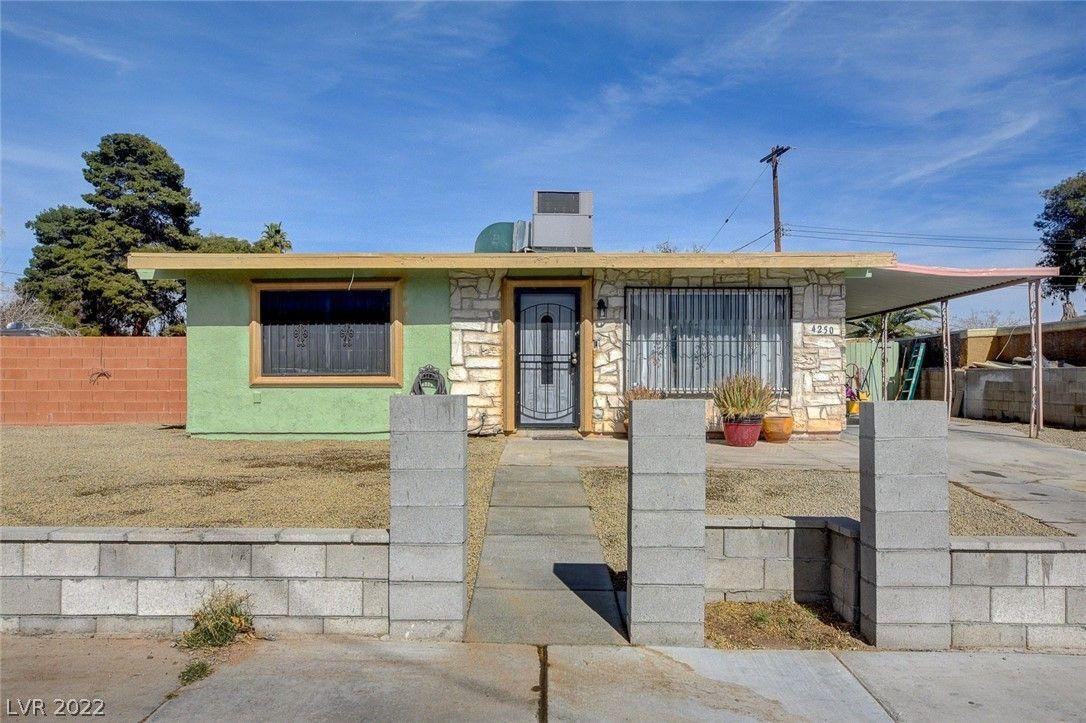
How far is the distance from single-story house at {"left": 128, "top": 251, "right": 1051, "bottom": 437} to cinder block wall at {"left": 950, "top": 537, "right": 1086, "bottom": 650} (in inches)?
252

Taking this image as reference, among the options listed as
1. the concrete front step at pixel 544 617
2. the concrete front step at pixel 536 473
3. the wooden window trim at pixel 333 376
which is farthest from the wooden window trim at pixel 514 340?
the concrete front step at pixel 544 617

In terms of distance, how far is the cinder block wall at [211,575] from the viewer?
3.86 metres

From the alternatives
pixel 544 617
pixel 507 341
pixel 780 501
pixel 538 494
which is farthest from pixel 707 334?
pixel 544 617

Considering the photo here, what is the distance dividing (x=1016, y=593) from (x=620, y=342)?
6.70 meters

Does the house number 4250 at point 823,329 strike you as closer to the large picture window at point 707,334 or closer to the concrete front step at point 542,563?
the large picture window at point 707,334

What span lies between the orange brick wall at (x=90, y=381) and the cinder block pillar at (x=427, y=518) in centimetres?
1098

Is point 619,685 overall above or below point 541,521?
below

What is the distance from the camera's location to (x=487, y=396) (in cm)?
1014

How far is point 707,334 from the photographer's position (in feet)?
33.8

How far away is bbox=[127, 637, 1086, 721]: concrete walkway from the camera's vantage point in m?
3.09

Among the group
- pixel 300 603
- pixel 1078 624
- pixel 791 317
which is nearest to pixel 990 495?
pixel 1078 624

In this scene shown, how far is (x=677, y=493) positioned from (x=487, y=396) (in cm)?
651

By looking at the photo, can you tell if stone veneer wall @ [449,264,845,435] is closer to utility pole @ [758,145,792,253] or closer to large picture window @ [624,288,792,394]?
large picture window @ [624,288,792,394]

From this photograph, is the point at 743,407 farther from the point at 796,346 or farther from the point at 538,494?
the point at 538,494
